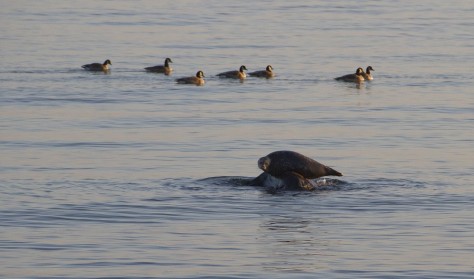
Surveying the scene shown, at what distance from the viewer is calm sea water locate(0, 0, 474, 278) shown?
1730cm

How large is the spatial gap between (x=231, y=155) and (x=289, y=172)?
125 inches

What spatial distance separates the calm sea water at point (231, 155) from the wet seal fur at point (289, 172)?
0.25 meters

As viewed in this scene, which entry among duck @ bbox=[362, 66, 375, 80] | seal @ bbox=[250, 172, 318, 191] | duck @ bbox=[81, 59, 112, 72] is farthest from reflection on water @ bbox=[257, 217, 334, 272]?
duck @ bbox=[81, 59, 112, 72]

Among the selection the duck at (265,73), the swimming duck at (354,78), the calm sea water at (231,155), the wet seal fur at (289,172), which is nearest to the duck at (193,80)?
the calm sea water at (231,155)

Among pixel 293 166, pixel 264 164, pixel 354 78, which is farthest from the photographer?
pixel 354 78

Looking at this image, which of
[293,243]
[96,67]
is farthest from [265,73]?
[293,243]

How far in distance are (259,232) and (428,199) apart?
3.45 meters

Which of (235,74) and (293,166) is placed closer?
(293,166)

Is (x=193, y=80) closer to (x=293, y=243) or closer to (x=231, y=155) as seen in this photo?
(x=231, y=155)

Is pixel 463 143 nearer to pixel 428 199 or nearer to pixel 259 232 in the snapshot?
pixel 428 199

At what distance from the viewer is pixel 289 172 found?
2241 centimetres

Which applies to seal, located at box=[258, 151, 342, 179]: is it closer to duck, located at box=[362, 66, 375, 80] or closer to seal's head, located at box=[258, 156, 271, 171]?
seal's head, located at box=[258, 156, 271, 171]

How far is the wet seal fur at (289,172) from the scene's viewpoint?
2230 centimetres

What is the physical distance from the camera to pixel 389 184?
2239 centimetres
